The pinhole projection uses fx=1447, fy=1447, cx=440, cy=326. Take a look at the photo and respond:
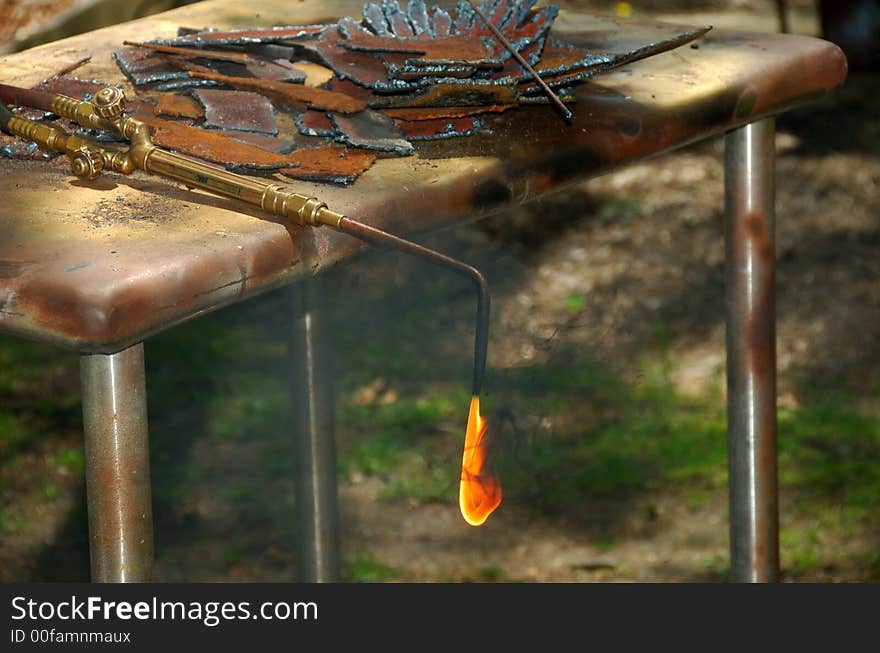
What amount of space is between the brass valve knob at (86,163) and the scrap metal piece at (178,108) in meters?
0.15

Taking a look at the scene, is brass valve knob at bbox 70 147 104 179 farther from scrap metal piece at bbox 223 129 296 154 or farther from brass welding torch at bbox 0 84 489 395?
scrap metal piece at bbox 223 129 296 154

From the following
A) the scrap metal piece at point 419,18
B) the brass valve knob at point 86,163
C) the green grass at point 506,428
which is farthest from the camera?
the green grass at point 506,428

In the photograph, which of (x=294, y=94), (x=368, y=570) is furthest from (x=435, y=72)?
(x=368, y=570)

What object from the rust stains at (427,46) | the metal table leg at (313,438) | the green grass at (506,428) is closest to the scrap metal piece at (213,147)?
the rust stains at (427,46)

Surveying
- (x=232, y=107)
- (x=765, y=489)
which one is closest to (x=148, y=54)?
(x=232, y=107)

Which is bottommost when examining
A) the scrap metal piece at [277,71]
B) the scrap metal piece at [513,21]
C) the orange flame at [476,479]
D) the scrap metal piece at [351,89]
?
the orange flame at [476,479]

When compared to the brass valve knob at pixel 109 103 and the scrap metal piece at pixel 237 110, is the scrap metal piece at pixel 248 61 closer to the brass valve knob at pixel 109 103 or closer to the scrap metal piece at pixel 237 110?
the scrap metal piece at pixel 237 110

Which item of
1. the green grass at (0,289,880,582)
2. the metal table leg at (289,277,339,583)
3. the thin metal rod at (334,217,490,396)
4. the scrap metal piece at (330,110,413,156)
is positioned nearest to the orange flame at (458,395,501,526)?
the thin metal rod at (334,217,490,396)

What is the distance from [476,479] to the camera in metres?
1.11

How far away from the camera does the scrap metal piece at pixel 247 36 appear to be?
151 centimetres

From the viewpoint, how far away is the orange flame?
109 centimetres

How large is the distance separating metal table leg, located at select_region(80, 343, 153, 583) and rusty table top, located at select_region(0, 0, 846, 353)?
56 millimetres

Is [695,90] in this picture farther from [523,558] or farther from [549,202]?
[549,202]

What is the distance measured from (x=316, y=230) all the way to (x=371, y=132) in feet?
0.71
